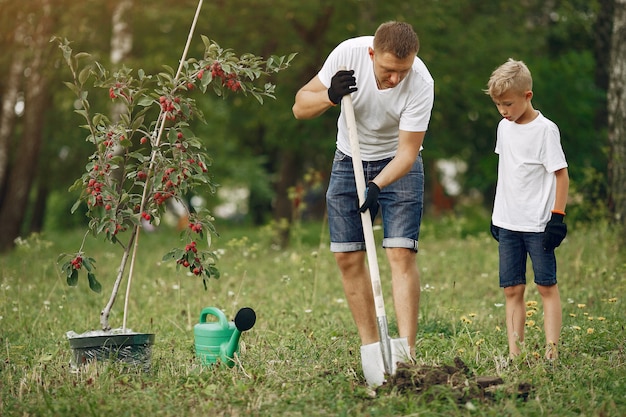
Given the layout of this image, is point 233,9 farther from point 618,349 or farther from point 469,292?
point 618,349

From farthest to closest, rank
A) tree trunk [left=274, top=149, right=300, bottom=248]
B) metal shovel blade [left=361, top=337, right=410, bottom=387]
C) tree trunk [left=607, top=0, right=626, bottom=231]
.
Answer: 1. tree trunk [left=274, top=149, right=300, bottom=248]
2. tree trunk [left=607, top=0, right=626, bottom=231]
3. metal shovel blade [left=361, top=337, right=410, bottom=387]

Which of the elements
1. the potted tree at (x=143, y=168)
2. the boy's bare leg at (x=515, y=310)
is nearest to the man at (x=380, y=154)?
the potted tree at (x=143, y=168)

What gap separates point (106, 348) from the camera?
4.21m

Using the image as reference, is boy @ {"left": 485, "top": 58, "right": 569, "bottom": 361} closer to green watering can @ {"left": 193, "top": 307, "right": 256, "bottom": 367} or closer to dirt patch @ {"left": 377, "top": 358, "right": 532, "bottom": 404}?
dirt patch @ {"left": 377, "top": 358, "right": 532, "bottom": 404}

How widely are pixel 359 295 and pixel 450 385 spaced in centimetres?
92

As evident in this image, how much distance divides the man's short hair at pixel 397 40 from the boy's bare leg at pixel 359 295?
1135mm

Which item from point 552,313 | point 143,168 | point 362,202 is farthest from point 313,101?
point 552,313

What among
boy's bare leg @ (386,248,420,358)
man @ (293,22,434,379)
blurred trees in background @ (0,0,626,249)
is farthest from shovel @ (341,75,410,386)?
blurred trees in background @ (0,0,626,249)

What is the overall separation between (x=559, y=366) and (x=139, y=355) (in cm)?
222

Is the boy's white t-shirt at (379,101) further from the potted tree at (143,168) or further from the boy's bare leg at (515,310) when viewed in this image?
the boy's bare leg at (515,310)

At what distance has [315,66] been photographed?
11609 millimetres

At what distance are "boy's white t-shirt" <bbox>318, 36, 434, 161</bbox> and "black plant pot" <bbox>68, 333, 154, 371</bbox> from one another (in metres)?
1.55

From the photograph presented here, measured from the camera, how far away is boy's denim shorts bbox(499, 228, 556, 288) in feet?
14.9

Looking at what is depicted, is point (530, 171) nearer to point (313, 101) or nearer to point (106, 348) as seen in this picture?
point (313, 101)
